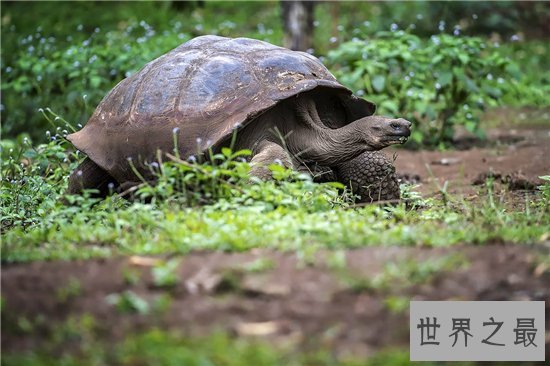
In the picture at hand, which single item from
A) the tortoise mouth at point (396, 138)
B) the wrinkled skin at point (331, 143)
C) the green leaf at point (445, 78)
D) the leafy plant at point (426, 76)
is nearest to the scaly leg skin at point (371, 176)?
the wrinkled skin at point (331, 143)

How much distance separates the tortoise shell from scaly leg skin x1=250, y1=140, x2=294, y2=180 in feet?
0.76

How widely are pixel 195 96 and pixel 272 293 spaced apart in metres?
2.39

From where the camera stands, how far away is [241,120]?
5098mm

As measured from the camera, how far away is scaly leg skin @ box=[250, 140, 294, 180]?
197 inches

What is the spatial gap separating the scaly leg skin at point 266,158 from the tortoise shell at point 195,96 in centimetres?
23

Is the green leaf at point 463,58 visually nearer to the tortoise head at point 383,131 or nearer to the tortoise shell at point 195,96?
the tortoise shell at point 195,96

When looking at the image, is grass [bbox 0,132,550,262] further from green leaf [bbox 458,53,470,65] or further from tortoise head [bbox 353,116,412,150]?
green leaf [bbox 458,53,470,65]

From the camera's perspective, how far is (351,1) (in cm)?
1845

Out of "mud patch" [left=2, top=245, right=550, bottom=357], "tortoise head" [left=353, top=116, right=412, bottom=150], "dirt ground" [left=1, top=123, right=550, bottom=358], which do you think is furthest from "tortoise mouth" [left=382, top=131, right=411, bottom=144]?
"mud patch" [left=2, top=245, right=550, bottom=357]

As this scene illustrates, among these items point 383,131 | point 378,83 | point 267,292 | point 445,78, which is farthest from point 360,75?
point 267,292

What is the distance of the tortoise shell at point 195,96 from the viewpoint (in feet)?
17.1

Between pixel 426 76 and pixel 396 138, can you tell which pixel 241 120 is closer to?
pixel 396 138

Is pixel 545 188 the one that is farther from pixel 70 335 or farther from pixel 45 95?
pixel 45 95

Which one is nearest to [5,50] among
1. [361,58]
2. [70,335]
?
[361,58]
